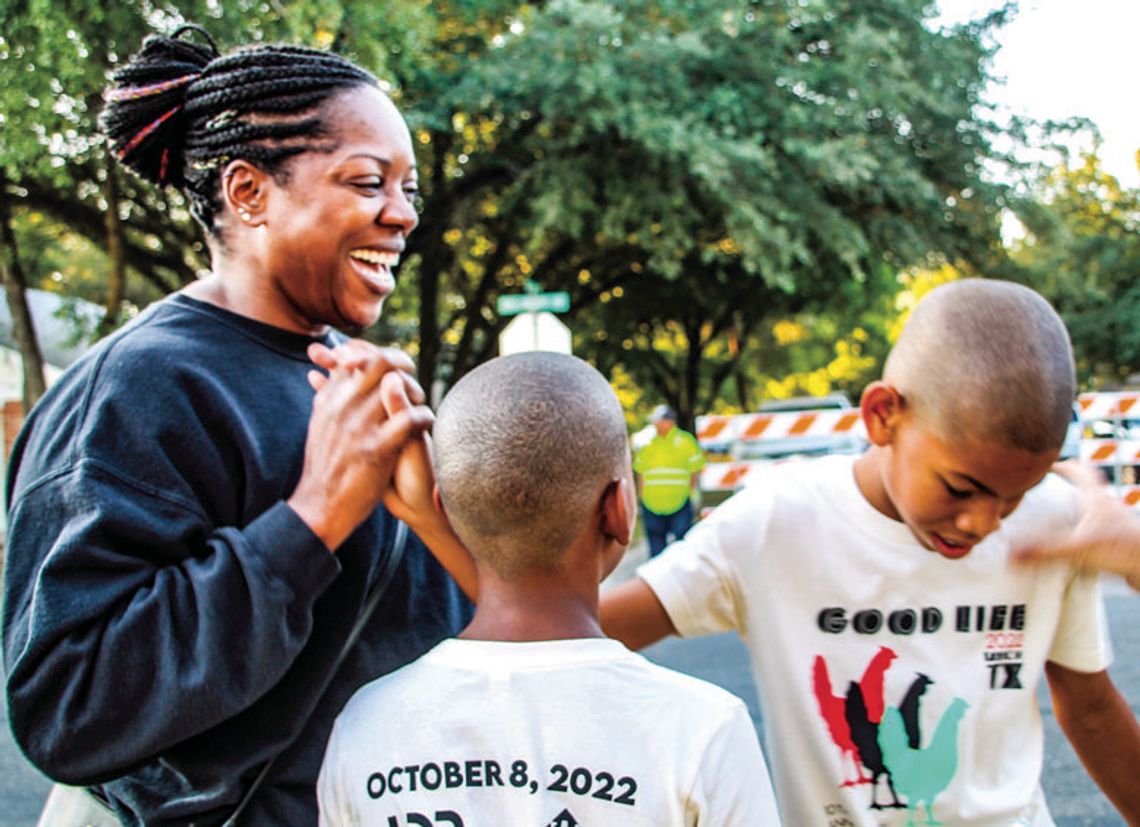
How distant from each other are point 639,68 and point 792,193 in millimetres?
2326

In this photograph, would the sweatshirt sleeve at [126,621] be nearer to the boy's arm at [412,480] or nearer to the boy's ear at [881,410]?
the boy's arm at [412,480]

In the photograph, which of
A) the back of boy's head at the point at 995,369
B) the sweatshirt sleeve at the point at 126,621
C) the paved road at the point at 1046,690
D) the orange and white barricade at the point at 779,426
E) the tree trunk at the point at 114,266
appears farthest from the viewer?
the tree trunk at the point at 114,266

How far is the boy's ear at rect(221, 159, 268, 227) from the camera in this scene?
73.8 inches

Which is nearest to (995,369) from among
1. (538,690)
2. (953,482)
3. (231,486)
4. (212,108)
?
(953,482)

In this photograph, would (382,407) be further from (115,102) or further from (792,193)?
(792,193)

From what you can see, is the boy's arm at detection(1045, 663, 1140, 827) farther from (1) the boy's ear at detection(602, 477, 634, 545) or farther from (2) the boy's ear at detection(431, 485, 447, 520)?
(2) the boy's ear at detection(431, 485, 447, 520)

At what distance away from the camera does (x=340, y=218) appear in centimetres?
187

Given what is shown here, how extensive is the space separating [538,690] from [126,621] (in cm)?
55

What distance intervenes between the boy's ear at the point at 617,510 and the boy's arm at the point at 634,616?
55cm

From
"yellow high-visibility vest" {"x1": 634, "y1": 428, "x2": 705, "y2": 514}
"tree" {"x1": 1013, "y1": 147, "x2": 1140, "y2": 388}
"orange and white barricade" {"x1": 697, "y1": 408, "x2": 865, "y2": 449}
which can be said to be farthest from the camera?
"tree" {"x1": 1013, "y1": 147, "x2": 1140, "y2": 388}

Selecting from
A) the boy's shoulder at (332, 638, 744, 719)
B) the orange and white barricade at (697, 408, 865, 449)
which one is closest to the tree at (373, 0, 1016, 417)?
the orange and white barricade at (697, 408, 865, 449)

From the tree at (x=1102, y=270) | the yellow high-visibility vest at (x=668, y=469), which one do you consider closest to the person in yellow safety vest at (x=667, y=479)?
the yellow high-visibility vest at (x=668, y=469)

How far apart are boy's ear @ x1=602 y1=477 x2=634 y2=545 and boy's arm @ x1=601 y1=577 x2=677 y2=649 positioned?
548 mm

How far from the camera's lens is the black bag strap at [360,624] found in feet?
5.35
